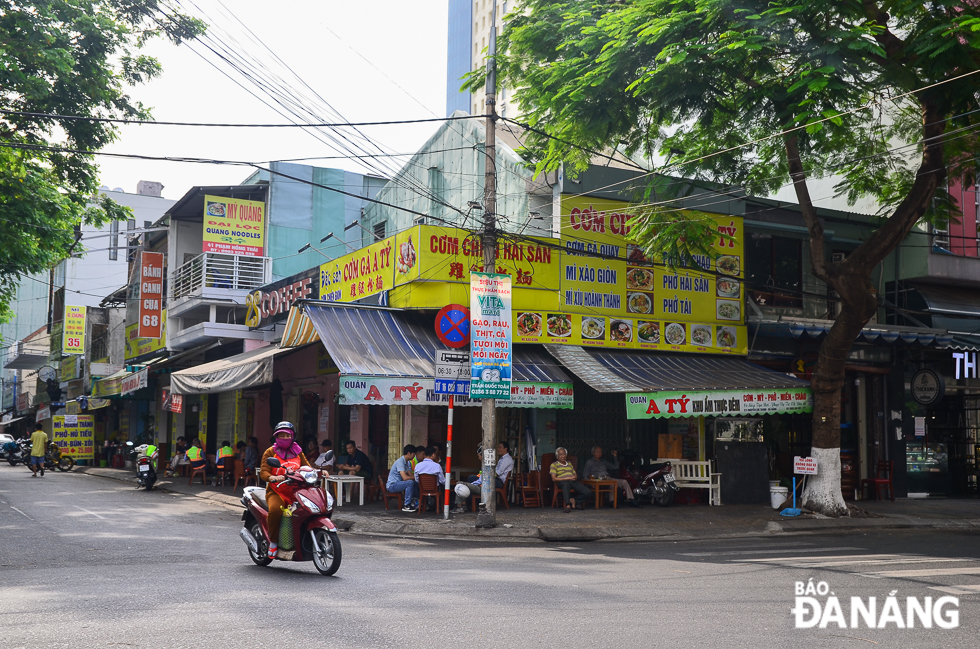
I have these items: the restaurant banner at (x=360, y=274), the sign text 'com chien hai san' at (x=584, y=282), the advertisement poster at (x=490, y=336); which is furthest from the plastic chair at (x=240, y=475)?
the advertisement poster at (x=490, y=336)

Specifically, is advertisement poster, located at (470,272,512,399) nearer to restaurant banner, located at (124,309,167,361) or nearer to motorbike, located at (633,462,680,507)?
motorbike, located at (633,462,680,507)

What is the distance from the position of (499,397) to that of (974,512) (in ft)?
36.8

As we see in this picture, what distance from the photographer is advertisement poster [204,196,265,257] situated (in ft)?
80.5

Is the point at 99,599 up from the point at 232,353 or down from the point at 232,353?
down

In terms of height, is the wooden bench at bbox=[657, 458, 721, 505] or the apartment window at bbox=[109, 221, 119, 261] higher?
the apartment window at bbox=[109, 221, 119, 261]

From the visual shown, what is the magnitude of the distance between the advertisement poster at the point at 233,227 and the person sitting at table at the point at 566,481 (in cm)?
1253

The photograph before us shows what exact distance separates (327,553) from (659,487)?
10.3 meters

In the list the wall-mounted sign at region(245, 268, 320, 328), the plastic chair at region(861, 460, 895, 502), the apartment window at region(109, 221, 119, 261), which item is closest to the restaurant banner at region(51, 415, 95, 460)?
the wall-mounted sign at region(245, 268, 320, 328)

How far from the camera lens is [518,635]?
608 centimetres

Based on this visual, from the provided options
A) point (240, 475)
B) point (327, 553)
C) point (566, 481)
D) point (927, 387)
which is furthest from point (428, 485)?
point (927, 387)

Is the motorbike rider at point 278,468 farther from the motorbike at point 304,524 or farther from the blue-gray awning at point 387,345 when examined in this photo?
the blue-gray awning at point 387,345

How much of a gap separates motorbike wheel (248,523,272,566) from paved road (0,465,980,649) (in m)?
0.21

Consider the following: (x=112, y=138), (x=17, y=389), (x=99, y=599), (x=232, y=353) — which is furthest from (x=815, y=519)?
(x=17, y=389)

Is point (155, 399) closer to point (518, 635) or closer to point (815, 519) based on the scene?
point (815, 519)
